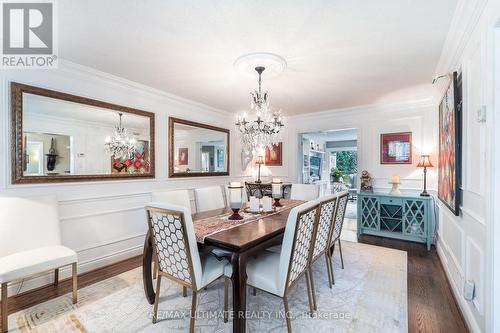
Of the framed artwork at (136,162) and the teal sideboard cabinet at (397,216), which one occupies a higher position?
the framed artwork at (136,162)

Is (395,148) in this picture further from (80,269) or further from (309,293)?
(80,269)

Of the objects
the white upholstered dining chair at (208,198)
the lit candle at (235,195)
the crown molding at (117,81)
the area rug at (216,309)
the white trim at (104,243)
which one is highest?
the crown molding at (117,81)

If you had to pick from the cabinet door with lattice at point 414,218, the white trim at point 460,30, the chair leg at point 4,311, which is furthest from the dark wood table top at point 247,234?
the cabinet door with lattice at point 414,218

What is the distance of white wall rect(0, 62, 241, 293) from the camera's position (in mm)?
2340

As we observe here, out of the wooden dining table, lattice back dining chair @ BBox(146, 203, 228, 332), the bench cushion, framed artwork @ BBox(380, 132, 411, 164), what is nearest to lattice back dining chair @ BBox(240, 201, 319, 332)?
the wooden dining table

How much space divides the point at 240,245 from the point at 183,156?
2.71m

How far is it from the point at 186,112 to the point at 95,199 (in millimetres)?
1931

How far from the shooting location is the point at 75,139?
2.71m

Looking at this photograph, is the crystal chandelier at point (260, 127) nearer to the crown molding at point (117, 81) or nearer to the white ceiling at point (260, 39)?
the white ceiling at point (260, 39)

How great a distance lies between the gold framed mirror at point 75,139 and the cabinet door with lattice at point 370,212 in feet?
11.5

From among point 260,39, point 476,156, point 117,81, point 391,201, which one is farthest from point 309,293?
point 117,81

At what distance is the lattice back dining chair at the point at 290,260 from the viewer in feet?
5.37

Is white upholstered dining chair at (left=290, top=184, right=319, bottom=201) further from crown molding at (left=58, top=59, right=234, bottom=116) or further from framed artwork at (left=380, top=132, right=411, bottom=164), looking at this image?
crown molding at (left=58, top=59, right=234, bottom=116)

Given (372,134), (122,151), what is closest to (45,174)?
(122,151)
